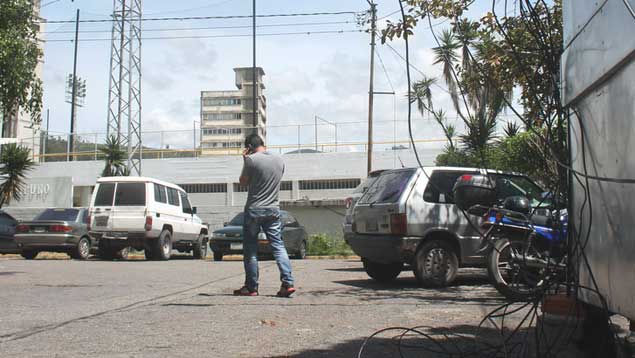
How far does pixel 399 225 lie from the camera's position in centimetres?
848

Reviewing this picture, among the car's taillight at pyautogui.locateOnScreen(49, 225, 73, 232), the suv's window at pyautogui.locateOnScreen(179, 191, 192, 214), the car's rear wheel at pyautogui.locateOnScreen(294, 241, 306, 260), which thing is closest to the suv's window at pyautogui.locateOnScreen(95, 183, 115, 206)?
the car's taillight at pyautogui.locateOnScreen(49, 225, 73, 232)

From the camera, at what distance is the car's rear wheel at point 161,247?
54.7ft

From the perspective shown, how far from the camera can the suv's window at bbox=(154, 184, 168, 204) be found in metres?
16.9

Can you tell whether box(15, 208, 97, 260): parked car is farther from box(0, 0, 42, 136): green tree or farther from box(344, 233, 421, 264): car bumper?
box(344, 233, 421, 264): car bumper

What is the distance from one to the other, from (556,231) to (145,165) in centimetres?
3615

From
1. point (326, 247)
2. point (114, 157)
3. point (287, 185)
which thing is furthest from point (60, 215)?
point (287, 185)

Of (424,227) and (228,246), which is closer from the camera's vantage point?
(424,227)

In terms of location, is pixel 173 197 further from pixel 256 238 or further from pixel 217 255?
pixel 256 238

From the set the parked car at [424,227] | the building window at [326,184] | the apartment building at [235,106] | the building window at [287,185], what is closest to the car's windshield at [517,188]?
the parked car at [424,227]

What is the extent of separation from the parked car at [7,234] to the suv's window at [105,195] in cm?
409

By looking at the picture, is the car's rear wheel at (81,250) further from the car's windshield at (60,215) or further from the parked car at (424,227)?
the parked car at (424,227)

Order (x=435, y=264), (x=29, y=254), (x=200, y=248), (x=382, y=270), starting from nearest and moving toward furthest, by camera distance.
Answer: (x=435, y=264)
(x=382, y=270)
(x=29, y=254)
(x=200, y=248)

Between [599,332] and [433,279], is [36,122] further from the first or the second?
[599,332]

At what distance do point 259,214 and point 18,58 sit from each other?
18.4 feet
